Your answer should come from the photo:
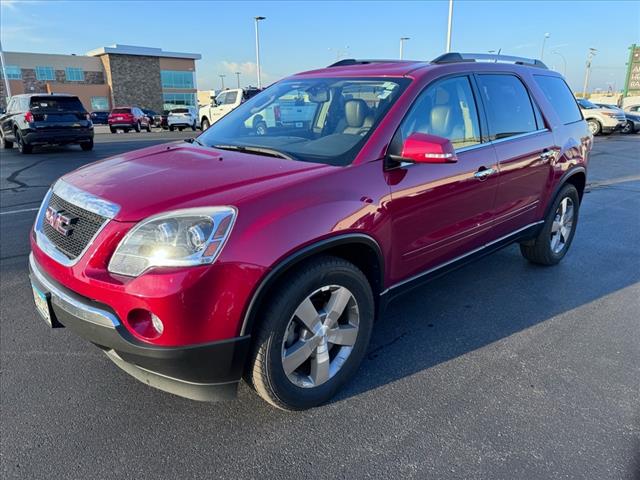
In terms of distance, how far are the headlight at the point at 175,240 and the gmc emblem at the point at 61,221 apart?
0.42 m

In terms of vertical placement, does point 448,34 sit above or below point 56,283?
above

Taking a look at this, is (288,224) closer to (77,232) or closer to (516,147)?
(77,232)

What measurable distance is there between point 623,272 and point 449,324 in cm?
233

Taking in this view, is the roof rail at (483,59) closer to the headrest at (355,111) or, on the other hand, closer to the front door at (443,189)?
the front door at (443,189)

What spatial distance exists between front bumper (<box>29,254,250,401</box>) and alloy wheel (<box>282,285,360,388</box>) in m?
0.30

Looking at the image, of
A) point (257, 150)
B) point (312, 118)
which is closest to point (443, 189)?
point (312, 118)

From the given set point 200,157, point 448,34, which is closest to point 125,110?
point 448,34

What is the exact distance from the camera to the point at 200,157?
289 cm

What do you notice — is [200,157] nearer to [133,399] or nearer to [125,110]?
[133,399]

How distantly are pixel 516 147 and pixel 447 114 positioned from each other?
85cm

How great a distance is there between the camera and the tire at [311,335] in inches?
88.6

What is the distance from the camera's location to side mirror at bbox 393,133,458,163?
2.56 meters

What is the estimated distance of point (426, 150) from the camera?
2.56 meters

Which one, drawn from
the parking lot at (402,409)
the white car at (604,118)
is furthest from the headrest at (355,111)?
the white car at (604,118)
